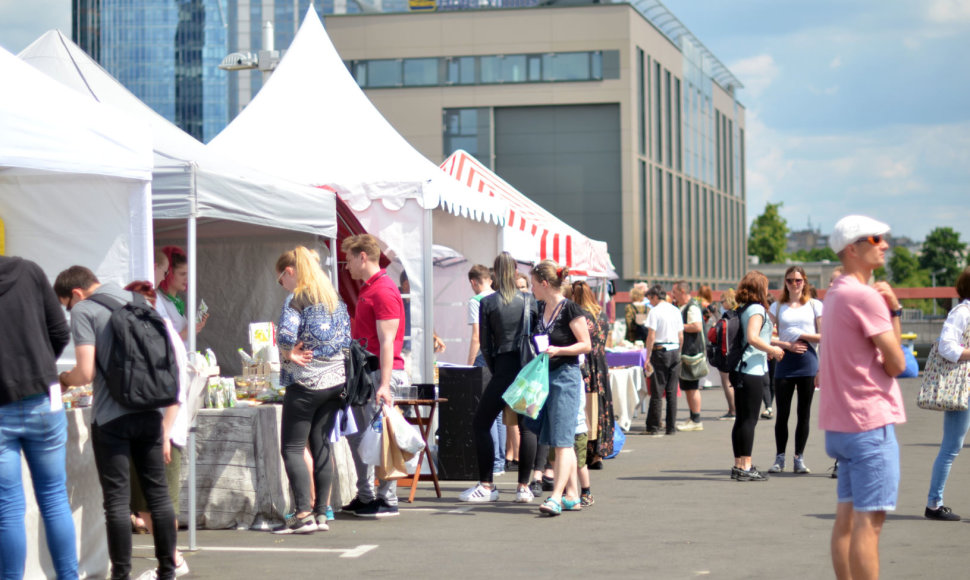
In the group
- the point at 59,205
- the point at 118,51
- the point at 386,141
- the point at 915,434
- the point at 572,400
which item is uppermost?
the point at 118,51

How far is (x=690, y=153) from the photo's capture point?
6475cm

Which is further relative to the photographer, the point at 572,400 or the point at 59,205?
the point at 572,400

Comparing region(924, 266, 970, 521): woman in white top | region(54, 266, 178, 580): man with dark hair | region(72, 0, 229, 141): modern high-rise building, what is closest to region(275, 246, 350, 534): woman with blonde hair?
region(54, 266, 178, 580): man with dark hair

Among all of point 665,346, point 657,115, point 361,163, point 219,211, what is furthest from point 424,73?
point 219,211

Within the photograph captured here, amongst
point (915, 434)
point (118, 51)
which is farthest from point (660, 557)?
point (118, 51)

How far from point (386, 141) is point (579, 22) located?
41399 millimetres

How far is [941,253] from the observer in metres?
124

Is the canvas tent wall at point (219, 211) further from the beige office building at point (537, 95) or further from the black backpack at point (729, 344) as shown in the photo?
the beige office building at point (537, 95)

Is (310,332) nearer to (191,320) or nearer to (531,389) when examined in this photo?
(191,320)

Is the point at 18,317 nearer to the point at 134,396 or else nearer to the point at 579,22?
the point at 134,396

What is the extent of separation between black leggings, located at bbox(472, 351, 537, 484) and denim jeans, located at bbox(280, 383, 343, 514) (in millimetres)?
1544

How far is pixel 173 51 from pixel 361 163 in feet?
491

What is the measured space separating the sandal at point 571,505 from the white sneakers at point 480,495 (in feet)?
2.21

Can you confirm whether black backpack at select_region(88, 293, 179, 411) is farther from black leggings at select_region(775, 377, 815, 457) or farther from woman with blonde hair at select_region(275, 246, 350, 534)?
black leggings at select_region(775, 377, 815, 457)
